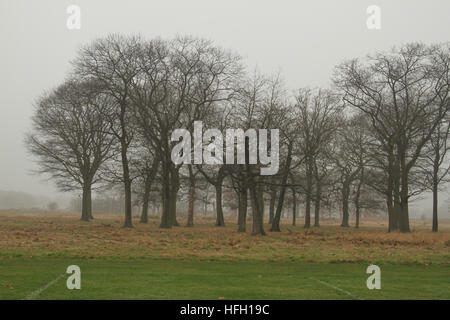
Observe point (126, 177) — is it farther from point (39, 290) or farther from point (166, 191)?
point (39, 290)

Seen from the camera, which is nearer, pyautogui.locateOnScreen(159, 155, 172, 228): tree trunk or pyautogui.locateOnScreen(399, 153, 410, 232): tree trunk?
pyautogui.locateOnScreen(159, 155, 172, 228): tree trunk

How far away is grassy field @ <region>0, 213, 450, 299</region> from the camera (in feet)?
38.4

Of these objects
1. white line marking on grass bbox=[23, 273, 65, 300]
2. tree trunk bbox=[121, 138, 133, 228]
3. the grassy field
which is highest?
tree trunk bbox=[121, 138, 133, 228]

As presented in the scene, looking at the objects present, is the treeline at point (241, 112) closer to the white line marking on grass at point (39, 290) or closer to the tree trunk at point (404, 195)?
the tree trunk at point (404, 195)

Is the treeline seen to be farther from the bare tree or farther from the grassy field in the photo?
the grassy field

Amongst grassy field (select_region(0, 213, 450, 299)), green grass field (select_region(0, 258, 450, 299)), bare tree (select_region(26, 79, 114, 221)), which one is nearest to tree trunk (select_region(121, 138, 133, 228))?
bare tree (select_region(26, 79, 114, 221))

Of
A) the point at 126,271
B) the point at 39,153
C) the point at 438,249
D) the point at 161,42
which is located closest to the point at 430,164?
the point at 438,249

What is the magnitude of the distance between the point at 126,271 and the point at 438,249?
18.4m

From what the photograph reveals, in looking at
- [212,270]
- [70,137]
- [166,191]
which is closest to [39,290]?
[212,270]

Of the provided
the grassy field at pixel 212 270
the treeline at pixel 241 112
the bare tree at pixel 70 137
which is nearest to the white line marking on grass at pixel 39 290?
the grassy field at pixel 212 270

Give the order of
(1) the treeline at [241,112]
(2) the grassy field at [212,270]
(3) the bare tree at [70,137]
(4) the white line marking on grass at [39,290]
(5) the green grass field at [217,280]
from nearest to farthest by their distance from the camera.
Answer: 1. (4) the white line marking on grass at [39,290]
2. (5) the green grass field at [217,280]
3. (2) the grassy field at [212,270]
4. (1) the treeline at [241,112]
5. (3) the bare tree at [70,137]

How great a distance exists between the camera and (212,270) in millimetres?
16062

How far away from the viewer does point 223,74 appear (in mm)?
40125

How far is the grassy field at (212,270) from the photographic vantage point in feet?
38.4
